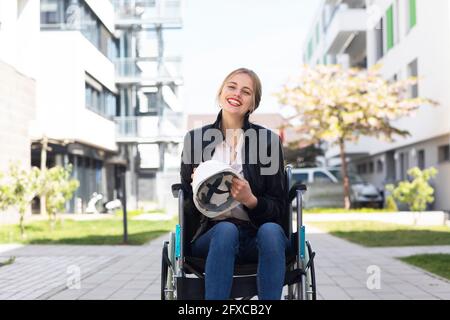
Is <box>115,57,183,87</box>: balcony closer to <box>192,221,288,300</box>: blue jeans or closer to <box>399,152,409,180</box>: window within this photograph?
<box>192,221,288,300</box>: blue jeans

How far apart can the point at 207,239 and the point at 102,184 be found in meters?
11.7

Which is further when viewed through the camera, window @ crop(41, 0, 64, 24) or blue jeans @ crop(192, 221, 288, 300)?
window @ crop(41, 0, 64, 24)

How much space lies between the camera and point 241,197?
2627 millimetres

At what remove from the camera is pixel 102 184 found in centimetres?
1412

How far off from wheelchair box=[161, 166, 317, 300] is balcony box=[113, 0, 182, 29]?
171 centimetres

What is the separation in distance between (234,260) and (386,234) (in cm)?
775

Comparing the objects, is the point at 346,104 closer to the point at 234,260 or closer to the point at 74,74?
the point at 74,74

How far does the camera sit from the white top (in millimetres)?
2795

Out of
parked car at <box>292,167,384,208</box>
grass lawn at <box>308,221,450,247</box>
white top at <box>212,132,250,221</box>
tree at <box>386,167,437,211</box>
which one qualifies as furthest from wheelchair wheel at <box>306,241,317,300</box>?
parked car at <box>292,167,384,208</box>

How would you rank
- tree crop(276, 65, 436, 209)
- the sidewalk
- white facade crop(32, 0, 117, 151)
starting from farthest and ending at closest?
tree crop(276, 65, 436, 209) → the sidewalk → white facade crop(32, 0, 117, 151)

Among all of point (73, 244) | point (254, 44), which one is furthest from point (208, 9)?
point (73, 244)

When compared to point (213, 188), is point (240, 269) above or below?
below

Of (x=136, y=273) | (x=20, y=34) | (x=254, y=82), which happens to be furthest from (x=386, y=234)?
(x=254, y=82)

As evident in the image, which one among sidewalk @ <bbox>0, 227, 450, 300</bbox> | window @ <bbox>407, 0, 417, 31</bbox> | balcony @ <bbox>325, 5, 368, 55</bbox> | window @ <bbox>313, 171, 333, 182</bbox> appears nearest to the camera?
sidewalk @ <bbox>0, 227, 450, 300</bbox>
